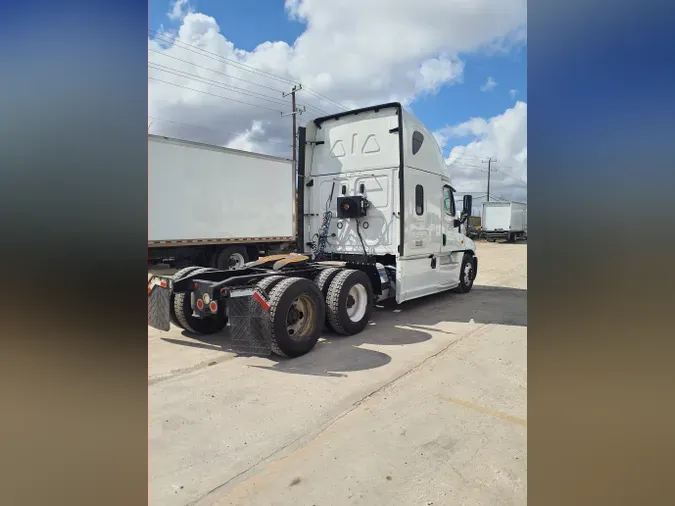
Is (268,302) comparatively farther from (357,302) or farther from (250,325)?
(357,302)

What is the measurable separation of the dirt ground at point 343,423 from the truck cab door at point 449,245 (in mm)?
2777

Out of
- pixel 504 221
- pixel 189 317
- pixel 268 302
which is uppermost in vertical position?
pixel 504 221

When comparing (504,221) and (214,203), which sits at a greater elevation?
(504,221)

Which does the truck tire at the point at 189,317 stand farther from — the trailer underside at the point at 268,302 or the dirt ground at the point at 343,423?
the dirt ground at the point at 343,423

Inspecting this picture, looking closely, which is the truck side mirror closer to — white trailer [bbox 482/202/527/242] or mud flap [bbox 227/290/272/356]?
mud flap [bbox 227/290/272/356]

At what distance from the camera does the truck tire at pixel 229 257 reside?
42.0ft

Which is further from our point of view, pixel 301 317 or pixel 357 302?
pixel 357 302

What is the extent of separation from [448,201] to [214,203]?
268 inches

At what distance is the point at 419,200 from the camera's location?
25.0ft

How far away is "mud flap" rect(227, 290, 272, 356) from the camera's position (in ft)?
15.9

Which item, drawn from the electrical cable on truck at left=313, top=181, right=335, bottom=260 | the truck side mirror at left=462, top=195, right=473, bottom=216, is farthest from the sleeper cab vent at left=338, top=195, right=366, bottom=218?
the truck side mirror at left=462, top=195, right=473, bottom=216

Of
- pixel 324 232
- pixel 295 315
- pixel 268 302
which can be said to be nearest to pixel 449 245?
pixel 324 232

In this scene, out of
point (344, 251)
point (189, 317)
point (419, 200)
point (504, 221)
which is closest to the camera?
point (189, 317)

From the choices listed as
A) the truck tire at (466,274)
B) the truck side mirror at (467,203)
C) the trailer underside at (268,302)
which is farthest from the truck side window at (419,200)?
the truck tire at (466,274)
